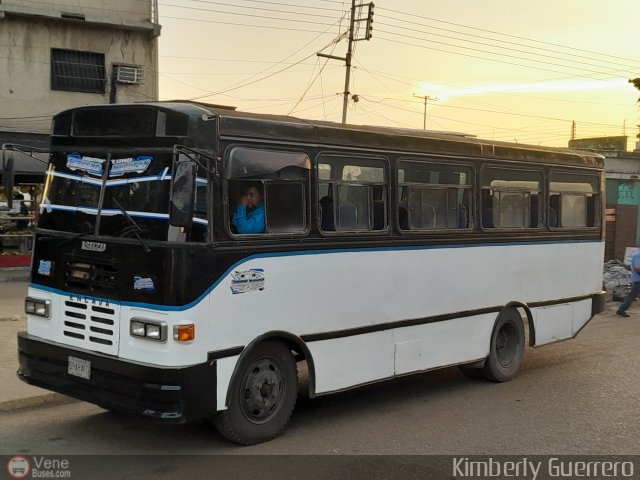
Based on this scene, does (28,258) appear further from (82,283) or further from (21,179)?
(82,283)

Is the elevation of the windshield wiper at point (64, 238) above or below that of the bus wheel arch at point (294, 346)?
above

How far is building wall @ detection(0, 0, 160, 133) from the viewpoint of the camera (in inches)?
862

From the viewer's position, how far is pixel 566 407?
7.54m

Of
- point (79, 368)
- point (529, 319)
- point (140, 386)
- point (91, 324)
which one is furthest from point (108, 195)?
point (529, 319)

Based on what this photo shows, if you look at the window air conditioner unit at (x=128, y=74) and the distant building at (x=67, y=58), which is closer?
the distant building at (x=67, y=58)

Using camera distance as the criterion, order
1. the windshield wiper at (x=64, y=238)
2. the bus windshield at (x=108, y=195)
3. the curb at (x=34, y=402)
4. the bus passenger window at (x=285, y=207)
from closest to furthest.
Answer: the bus windshield at (x=108, y=195) < the windshield wiper at (x=64, y=238) < the bus passenger window at (x=285, y=207) < the curb at (x=34, y=402)

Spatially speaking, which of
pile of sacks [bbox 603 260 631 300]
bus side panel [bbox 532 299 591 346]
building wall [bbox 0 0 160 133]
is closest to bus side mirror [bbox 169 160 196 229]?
bus side panel [bbox 532 299 591 346]

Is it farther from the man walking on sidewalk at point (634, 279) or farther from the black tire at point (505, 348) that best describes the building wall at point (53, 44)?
the black tire at point (505, 348)

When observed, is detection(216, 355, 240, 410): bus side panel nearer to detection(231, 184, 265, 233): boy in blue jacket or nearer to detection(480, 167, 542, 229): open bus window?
detection(231, 184, 265, 233): boy in blue jacket

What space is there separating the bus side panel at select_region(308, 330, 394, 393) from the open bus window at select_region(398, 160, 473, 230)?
1.30 metres

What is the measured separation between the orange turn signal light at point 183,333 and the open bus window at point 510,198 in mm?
4374

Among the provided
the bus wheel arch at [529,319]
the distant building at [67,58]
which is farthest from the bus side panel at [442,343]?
the distant building at [67,58]

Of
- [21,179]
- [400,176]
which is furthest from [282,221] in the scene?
[21,179]

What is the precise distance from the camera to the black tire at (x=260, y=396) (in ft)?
19.2
